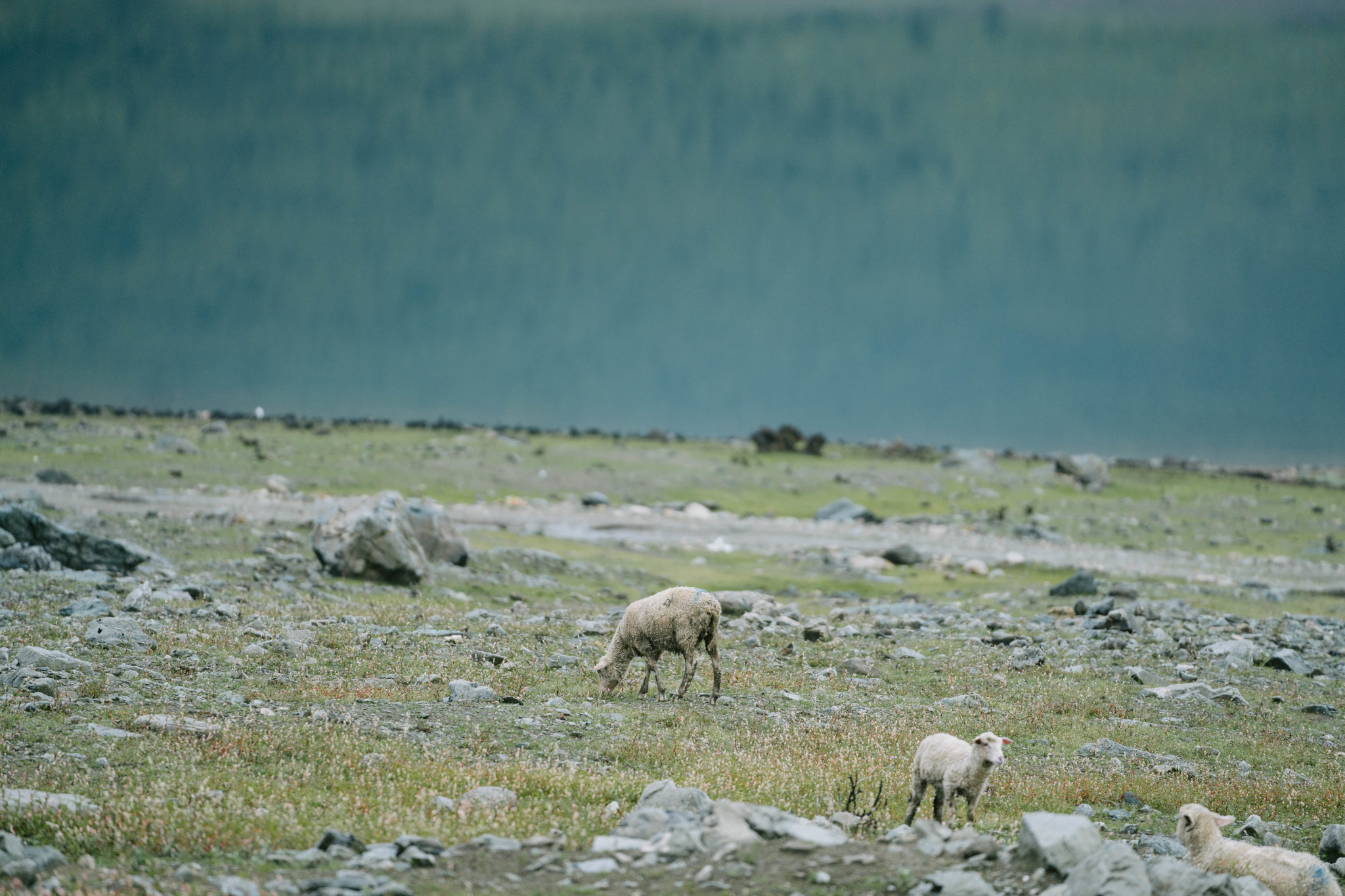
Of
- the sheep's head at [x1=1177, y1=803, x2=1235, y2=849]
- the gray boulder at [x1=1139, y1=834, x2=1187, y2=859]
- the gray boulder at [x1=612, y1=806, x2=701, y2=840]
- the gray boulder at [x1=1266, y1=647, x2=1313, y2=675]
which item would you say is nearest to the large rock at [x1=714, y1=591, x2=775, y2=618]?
the gray boulder at [x1=1266, y1=647, x2=1313, y2=675]

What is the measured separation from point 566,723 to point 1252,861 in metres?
9.00

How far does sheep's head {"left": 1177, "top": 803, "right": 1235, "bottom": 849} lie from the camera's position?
10.7 m

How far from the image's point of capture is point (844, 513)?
65125 mm

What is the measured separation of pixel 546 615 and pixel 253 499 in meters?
32.0

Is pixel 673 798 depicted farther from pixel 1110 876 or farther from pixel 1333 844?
pixel 1333 844

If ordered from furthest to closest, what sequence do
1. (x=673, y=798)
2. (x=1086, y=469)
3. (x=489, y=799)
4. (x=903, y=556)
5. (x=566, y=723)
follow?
1. (x=1086, y=469)
2. (x=903, y=556)
3. (x=566, y=723)
4. (x=489, y=799)
5. (x=673, y=798)

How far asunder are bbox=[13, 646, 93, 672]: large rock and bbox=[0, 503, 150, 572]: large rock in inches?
483

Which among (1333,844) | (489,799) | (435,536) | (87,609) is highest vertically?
(435,536)

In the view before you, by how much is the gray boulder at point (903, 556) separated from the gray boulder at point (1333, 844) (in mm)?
33178

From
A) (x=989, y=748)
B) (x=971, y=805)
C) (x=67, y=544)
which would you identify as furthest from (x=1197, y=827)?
(x=67, y=544)

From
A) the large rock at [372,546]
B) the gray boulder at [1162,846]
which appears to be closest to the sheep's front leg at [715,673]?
the gray boulder at [1162,846]

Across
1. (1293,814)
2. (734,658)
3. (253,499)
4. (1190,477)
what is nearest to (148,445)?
(253,499)

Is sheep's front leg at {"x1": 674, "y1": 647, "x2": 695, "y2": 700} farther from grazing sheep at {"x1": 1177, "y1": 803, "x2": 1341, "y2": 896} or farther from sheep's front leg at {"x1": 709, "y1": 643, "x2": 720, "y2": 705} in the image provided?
grazing sheep at {"x1": 1177, "y1": 803, "x2": 1341, "y2": 896}

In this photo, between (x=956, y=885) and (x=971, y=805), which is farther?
(x=971, y=805)
